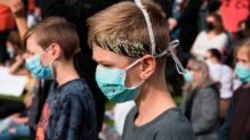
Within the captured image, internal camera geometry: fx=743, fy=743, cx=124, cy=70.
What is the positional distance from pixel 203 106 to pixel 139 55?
14.3ft

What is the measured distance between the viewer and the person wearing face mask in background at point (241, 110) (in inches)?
192

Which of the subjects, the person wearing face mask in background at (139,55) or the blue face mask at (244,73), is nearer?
the person wearing face mask in background at (139,55)

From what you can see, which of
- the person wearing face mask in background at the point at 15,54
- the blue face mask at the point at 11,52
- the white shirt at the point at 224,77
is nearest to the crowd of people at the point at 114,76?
the white shirt at the point at 224,77

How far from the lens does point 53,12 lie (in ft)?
15.1

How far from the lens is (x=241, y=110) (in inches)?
194

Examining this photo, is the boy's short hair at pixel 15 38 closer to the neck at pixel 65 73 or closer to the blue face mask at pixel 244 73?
the blue face mask at pixel 244 73

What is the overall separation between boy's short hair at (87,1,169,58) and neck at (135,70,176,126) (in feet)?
0.36

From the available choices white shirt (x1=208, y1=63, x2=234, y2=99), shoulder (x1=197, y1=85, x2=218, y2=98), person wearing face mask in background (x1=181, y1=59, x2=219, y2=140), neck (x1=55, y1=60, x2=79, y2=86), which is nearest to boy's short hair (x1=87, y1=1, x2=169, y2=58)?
neck (x1=55, y1=60, x2=79, y2=86)

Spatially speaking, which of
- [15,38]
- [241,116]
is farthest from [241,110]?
[15,38]

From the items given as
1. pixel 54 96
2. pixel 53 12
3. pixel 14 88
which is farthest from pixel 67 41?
pixel 14 88

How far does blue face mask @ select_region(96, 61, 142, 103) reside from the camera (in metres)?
2.66

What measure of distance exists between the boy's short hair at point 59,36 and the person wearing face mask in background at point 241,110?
1.38m

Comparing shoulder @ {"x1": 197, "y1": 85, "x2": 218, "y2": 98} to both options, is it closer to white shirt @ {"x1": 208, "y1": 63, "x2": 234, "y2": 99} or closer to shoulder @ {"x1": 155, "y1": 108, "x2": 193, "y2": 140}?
white shirt @ {"x1": 208, "y1": 63, "x2": 234, "y2": 99}

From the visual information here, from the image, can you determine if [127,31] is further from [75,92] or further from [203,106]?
[203,106]
